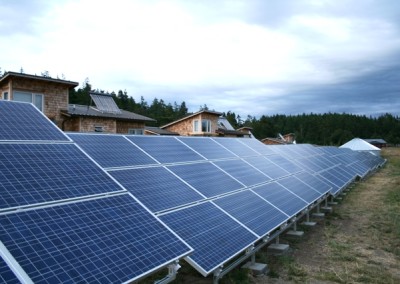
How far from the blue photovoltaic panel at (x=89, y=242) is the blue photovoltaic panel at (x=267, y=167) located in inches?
378

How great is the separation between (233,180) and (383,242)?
6318 millimetres

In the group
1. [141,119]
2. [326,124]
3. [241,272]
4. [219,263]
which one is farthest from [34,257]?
[326,124]

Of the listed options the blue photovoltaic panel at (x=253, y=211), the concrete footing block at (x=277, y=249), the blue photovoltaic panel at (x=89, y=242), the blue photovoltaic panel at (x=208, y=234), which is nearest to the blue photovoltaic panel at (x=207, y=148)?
the blue photovoltaic panel at (x=253, y=211)

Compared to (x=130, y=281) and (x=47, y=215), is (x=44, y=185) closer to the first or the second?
(x=47, y=215)

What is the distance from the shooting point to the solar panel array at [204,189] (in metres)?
7.41

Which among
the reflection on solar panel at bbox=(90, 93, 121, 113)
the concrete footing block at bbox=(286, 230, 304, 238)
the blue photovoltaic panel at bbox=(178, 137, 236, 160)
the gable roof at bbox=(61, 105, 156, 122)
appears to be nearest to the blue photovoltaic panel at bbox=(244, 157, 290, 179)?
the blue photovoltaic panel at bbox=(178, 137, 236, 160)

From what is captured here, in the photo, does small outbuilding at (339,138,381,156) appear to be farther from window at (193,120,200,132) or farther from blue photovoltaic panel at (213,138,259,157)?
blue photovoltaic panel at (213,138,259,157)

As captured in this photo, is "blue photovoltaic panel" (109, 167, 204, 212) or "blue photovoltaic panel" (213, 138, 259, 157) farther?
"blue photovoltaic panel" (213, 138, 259, 157)

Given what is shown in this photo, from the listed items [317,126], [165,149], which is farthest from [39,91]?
[317,126]

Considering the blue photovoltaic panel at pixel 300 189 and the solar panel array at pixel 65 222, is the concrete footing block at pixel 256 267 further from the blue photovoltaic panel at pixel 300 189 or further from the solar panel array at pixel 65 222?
the blue photovoltaic panel at pixel 300 189

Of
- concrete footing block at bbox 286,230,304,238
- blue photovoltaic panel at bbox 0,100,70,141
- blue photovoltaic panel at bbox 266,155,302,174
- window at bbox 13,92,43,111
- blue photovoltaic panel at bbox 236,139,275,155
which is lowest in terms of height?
concrete footing block at bbox 286,230,304,238

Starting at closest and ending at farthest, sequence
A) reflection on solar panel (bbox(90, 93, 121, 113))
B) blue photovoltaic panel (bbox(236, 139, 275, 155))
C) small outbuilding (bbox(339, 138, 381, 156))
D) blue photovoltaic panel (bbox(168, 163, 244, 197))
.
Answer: blue photovoltaic panel (bbox(168, 163, 244, 197)) < blue photovoltaic panel (bbox(236, 139, 275, 155)) < reflection on solar panel (bbox(90, 93, 121, 113)) < small outbuilding (bbox(339, 138, 381, 156))

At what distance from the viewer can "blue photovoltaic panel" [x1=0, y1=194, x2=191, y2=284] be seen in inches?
166

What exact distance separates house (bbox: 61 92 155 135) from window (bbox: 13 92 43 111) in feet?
7.32
